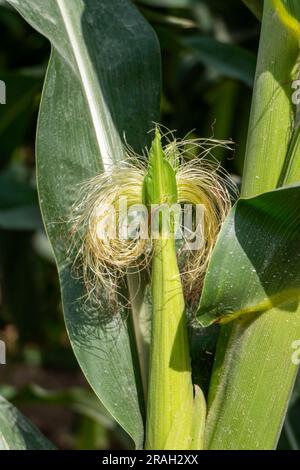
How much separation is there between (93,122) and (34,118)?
1.43 metres

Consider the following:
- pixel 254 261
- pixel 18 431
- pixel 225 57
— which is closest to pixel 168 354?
pixel 254 261

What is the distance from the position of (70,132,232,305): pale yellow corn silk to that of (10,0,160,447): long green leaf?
38 millimetres

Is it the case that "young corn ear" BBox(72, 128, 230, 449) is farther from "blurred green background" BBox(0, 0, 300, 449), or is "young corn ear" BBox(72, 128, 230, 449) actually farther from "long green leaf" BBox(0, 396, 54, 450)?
"blurred green background" BBox(0, 0, 300, 449)

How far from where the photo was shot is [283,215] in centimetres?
73

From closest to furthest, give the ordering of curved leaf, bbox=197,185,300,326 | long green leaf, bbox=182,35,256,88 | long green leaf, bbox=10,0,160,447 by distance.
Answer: curved leaf, bbox=197,185,300,326
long green leaf, bbox=10,0,160,447
long green leaf, bbox=182,35,256,88

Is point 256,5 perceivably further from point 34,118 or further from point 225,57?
point 34,118

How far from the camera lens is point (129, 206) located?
822 mm

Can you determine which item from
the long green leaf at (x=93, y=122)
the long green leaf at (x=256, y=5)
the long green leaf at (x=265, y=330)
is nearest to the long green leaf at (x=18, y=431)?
the long green leaf at (x=93, y=122)

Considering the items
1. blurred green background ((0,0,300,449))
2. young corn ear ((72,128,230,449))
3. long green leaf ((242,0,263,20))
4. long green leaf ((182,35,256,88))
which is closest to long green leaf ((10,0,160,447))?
young corn ear ((72,128,230,449))

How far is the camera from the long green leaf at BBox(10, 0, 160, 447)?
2.89 feet

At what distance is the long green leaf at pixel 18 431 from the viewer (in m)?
0.97

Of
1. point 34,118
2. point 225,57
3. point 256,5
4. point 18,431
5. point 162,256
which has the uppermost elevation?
point 256,5
